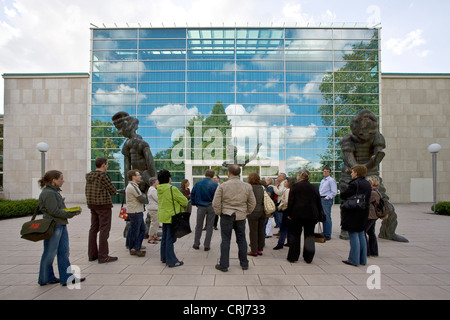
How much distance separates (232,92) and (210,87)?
179 centimetres

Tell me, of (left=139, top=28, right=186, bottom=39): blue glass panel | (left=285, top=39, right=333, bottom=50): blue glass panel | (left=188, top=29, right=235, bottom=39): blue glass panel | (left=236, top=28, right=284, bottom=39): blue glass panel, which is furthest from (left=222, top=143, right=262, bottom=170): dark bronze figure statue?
(left=139, top=28, right=186, bottom=39): blue glass panel

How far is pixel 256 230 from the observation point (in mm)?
5859

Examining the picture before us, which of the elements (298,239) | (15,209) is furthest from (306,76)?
(15,209)

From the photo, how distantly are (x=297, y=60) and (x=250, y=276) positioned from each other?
20.4 meters

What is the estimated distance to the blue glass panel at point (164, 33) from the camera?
21734 mm

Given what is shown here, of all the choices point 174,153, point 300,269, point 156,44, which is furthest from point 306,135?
point 300,269

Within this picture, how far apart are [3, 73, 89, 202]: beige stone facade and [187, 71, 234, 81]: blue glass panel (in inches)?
323

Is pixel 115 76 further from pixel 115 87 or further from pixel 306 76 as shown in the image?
pixel 306 76

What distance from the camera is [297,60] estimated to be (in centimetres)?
2162

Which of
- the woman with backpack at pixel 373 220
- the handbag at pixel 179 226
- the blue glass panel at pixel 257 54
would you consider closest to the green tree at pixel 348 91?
the blue glass panel at pixel 257 54

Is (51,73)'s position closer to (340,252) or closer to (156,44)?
(156,44)

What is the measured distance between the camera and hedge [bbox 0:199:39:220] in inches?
481

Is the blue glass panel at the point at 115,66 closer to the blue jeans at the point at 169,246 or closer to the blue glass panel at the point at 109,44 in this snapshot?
the blue glass panel at the point at 109,44

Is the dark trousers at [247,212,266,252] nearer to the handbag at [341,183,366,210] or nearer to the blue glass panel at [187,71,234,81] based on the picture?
the handbag at [341,183,366,210]
